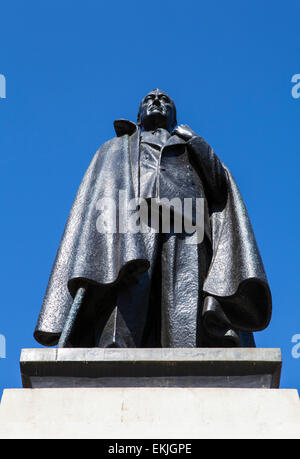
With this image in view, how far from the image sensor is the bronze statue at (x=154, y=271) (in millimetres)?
5848

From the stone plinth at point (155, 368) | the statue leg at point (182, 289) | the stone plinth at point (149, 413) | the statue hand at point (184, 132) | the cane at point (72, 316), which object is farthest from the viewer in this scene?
the statue hand at point (184, 132)

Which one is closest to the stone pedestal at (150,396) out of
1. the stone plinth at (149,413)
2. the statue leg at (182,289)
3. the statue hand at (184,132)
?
the stone plinth at (149,413)

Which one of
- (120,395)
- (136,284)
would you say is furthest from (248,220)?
(120,395)

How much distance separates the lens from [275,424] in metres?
4.75

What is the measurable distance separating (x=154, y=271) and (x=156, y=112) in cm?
186

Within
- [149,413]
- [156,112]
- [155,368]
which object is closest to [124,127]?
[156,112]

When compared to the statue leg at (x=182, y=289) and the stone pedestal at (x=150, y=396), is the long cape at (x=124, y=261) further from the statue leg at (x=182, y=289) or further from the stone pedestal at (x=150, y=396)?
the stone pedestal at (x=150, y=396)

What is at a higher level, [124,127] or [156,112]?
[156,112]

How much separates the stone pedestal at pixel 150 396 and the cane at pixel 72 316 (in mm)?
417

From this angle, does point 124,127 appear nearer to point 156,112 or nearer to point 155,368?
point 156,112

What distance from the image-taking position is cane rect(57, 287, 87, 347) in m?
5.64

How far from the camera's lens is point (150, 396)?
4934mm

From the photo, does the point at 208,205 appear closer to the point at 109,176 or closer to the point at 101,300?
the point at 109,176
